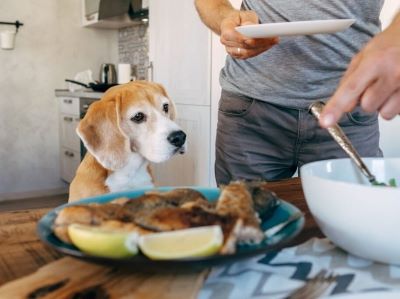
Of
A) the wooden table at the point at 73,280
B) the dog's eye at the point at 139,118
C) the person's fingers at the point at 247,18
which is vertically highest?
the person's fingers at the point at 247,18

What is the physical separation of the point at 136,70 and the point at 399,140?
10.2ft

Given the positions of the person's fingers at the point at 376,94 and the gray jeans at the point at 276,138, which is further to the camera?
the gray jeans at the point at 276,138

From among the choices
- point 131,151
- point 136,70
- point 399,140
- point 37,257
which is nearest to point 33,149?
point 136,70

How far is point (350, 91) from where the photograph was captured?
62cm

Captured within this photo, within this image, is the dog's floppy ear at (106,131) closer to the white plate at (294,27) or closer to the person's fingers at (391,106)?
the white plate at (294,27)

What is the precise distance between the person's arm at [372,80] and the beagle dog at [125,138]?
3.10 feet

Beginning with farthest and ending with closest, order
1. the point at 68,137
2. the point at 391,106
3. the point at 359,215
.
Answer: the point at 68,137 → the point at 391,106 → the point at 359,215

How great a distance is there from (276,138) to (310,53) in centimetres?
24

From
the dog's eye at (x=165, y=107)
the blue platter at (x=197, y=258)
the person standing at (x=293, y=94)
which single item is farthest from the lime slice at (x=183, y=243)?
the dog's eye at (x=165, y=107)

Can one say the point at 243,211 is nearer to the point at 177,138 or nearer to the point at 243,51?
the point at 243,51

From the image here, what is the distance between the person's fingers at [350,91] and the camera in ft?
1.98

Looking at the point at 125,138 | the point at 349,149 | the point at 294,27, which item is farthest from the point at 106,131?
the point at 349,149

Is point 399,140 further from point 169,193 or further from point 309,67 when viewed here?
point 169,193

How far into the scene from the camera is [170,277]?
51 cm
